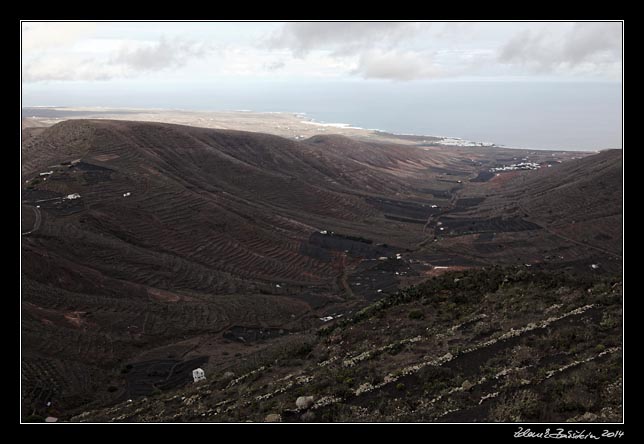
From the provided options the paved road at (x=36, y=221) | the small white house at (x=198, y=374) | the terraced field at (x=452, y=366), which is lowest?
the small white house at (x=198, y=374)

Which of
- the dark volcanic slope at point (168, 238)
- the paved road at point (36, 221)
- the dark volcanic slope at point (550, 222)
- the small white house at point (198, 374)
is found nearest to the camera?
the small white house at point (198, 374)

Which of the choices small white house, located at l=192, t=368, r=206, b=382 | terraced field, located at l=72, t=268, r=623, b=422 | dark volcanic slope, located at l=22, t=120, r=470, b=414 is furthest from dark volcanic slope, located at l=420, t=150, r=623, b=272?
small white house, located at l=192, t=368, r=206, b=382

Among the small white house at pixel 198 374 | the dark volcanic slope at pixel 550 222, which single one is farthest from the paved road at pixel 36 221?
the dark volcanic slope at pixel 550 222

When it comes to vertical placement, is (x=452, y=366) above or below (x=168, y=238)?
below

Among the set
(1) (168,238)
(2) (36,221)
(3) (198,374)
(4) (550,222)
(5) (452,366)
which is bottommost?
(3) (198,374)

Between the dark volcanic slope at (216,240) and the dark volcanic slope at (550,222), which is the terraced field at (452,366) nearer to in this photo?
the dark volcanic slope at (216,240)

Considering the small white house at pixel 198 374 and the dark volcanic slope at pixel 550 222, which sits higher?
the dark volcanic slope at pixel 550 222

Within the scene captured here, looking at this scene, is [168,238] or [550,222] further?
[550,222]

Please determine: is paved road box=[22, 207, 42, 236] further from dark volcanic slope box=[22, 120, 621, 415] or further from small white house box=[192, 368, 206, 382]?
small white house box=[192, 368, 206, 382]

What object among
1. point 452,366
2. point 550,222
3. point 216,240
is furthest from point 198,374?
point 550,222

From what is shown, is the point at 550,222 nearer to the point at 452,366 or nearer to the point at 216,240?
the point at 216,240

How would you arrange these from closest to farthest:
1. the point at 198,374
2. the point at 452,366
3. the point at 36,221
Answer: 1. the point at 452,366
2. the point at 198,374
3. the point at 36,221

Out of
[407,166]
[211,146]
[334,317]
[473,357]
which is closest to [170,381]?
[334,317]
